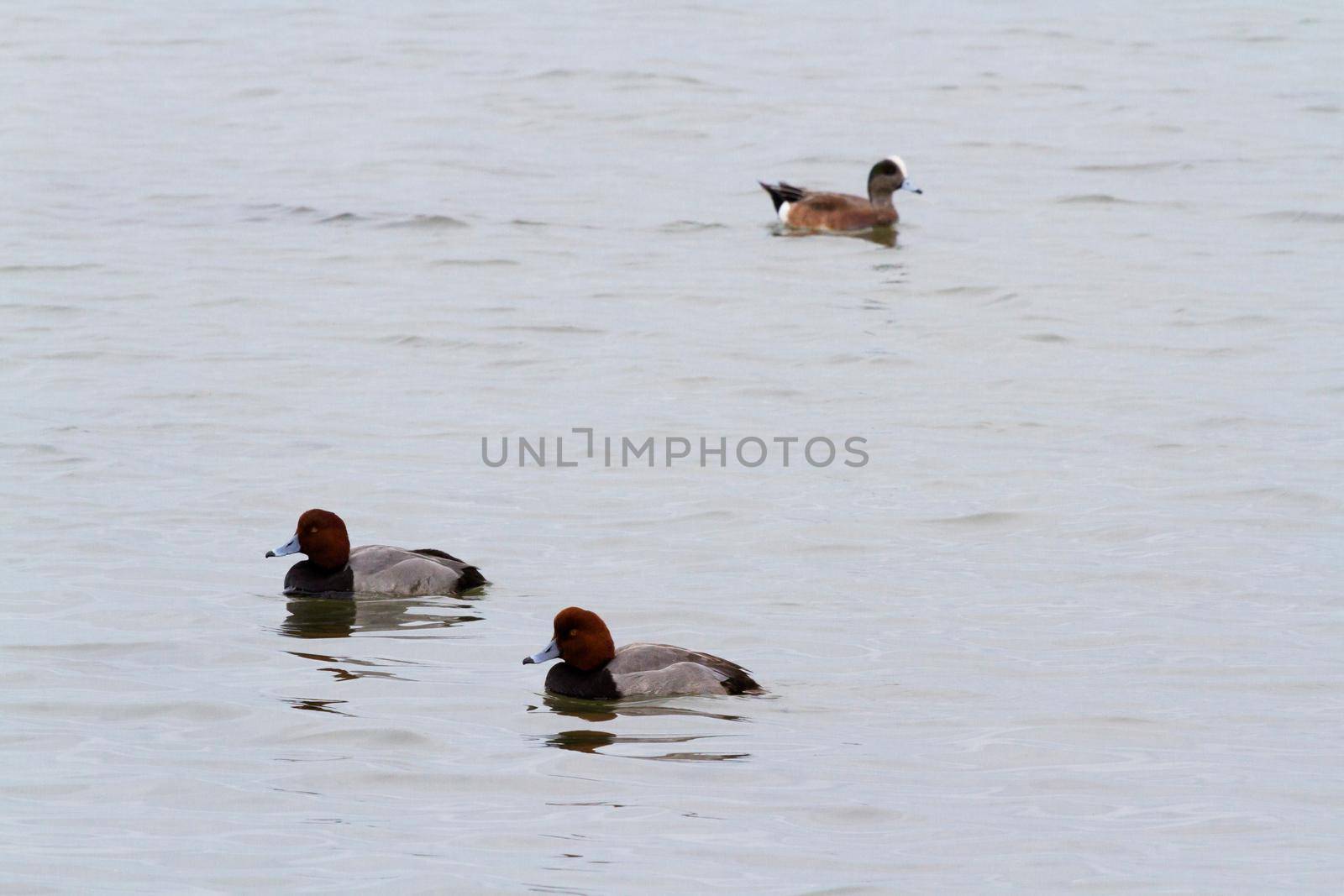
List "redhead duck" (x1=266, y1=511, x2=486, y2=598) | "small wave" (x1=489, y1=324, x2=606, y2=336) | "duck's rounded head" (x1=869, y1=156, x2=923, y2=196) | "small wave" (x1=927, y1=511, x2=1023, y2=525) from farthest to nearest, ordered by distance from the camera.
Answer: "duck's rounded head" (x1=869, y1=156, x2=923, y2=196) → "small wave" (x1=489, y1=324, x2=606, y2=336) → "small wave" (x1=927, y1=511, x2=1023, y2=525) → "redhead duck" (x1=266, y1=511, x2=486, y2=598)

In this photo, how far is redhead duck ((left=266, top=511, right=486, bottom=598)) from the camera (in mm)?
10375

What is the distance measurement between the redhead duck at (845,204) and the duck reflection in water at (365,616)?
12.5m

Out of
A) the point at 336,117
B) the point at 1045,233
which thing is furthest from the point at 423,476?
the point at 336,117

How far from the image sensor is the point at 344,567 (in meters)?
10.5

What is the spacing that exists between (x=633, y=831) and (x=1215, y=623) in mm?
4218

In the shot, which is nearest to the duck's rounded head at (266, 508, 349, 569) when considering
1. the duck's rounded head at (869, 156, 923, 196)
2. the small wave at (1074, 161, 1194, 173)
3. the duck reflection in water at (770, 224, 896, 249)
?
the duck reflection in water at (770, 224, 896, 249)

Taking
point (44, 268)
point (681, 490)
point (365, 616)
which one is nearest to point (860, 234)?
point (44, 268)

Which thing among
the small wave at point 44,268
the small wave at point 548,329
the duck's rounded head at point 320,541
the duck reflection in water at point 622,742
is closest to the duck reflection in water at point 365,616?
the duck's rounded head at point 320,541

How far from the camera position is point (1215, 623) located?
9.91m

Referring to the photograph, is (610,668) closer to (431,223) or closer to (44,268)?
(44,268)

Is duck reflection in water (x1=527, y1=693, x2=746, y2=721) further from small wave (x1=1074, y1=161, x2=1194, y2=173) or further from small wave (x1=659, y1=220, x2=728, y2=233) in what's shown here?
small wave (x1=1074, y1=161, x2=1194, y2=173)

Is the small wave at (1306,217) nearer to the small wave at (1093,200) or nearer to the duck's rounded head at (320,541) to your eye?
the small wave at (1093,200)

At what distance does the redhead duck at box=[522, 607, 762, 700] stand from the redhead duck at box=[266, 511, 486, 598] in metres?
1.71

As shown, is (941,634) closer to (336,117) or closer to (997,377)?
(997,377)
